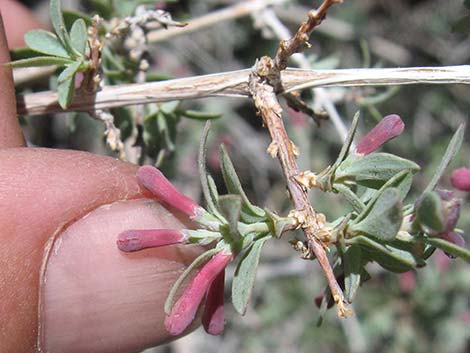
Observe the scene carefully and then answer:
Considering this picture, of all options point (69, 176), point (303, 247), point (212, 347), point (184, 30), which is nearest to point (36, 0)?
point (184, 30)

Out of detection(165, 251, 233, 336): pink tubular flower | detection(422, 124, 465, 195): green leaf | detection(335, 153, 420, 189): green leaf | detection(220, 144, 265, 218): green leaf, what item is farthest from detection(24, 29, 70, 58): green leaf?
detection(422, 124, 465, 195): green leaf

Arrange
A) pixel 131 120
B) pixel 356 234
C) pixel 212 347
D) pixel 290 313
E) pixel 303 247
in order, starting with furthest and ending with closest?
pixel 212 347 → pixel 290 313 → pixel 131 120 → pixel 303 247 → pixel 356 234

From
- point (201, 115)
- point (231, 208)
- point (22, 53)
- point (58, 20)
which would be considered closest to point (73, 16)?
point (22, 53)

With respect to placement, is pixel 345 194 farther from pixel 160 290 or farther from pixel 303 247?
pixel 160 290

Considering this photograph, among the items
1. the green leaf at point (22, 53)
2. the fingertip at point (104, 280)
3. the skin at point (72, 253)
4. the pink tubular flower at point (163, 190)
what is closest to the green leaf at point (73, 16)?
the green leaf at point (22, 53)

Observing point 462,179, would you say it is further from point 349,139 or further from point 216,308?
point 216,308

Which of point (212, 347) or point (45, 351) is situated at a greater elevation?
point (45, 351)
